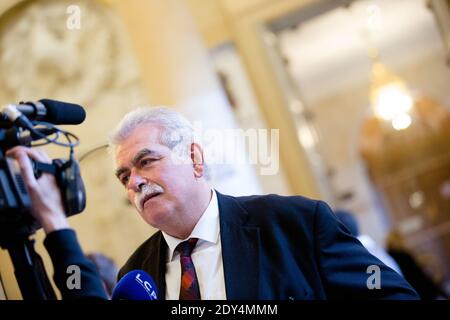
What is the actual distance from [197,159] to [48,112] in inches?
8.0

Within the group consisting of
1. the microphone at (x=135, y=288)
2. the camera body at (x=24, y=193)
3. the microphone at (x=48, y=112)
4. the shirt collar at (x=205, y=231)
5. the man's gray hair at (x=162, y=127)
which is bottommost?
the microphone at (x=135, y=288)

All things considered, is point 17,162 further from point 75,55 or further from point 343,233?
point 343,233

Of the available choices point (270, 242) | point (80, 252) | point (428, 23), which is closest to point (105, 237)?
point (80, 252)

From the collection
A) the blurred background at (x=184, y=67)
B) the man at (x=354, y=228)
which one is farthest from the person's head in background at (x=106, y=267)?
the man at (x=354, y=228)

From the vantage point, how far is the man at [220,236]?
0.82 metres

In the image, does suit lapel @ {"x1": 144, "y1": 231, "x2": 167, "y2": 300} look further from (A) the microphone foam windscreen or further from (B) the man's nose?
(A) the microphone foam windscreen

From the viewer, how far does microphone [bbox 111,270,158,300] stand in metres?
0.82

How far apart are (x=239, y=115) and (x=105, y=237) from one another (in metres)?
0.42

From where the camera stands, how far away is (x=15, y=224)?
799mm

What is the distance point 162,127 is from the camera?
0.83 meters

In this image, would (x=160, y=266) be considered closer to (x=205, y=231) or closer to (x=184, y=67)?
(x=205, y=231)

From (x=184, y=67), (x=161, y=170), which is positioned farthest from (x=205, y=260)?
(x=184, y=67)

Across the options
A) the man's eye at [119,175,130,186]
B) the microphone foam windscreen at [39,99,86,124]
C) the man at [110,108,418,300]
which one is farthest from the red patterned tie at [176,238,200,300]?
the microphone foam windscreen at [39,99,86,124]

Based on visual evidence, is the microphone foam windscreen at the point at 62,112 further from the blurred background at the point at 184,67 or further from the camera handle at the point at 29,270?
the camera handle at the point at 29,270
